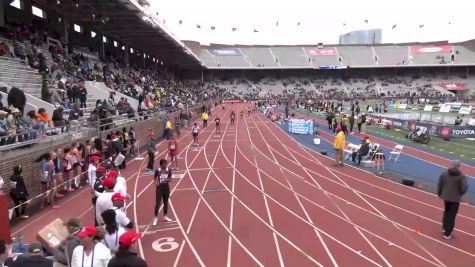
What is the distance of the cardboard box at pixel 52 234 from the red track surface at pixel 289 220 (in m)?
2.47

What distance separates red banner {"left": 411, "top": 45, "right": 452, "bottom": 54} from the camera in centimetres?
9288

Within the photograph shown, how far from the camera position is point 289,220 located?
9.81m

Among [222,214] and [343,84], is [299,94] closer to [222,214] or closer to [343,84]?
[343,84]

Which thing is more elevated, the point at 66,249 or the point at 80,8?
the point at 80,8

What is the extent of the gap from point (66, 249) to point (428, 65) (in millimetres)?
96262

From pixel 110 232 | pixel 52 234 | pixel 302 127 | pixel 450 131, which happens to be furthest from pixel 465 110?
pixel 52 234

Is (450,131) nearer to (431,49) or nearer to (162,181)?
(162,181)

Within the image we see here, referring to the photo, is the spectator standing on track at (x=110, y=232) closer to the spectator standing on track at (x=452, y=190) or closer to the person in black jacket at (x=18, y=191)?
the person in black jacket at (x=18, y=191)

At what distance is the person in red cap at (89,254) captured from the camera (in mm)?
4184

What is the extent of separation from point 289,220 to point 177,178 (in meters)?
6.01

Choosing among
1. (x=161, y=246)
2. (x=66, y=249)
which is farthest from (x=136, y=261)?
(x=161, y=246)

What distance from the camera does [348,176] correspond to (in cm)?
1494

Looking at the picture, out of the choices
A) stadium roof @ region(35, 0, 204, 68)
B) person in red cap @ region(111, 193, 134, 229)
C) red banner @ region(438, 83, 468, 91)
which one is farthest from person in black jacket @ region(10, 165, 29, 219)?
red banner @ region(438, 83, 468, 91)

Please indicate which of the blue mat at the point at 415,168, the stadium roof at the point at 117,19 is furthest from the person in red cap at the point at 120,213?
the stadium roof at the point at 117,19
